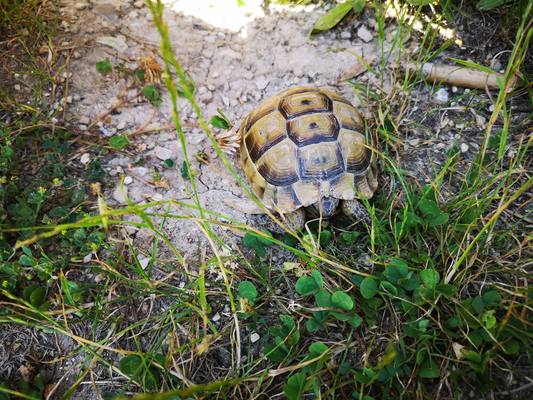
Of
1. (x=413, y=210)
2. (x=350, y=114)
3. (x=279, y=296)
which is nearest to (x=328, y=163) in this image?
(x=350, y=114)

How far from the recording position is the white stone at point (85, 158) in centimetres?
221

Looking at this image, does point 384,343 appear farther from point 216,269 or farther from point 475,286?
point 216,269

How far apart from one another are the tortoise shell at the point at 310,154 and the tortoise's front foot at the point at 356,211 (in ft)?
0.18

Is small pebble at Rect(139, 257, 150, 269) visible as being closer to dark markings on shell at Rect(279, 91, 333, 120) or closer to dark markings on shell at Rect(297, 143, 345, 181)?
dark markings on shell at Rect(297, 143, 345, 181)

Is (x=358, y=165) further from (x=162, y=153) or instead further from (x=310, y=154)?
(x=162, y=153)

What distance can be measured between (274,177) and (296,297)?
65cm

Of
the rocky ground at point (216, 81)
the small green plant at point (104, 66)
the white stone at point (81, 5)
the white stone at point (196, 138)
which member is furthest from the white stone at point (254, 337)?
the white stone at point (81, 5)

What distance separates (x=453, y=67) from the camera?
2.30 m

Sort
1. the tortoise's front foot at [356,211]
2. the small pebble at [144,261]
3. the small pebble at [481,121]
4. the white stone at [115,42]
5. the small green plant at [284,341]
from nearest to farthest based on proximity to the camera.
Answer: the small green plant at [284,341]
the small pebble at [144,261]
the tortoise's front foot at [356,211]
the small pebble at [481,121]
the white stone at [115,42]

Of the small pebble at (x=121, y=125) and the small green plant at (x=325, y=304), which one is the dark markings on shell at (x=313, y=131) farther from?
the small pebble at (x=121, y=125)

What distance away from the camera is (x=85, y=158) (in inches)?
87.4

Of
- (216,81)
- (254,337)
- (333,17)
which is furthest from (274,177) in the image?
(333,17)

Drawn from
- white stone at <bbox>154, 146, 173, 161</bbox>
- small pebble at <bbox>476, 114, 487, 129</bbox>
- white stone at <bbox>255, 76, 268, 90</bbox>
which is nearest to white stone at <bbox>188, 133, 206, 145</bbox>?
white stone at <bbox>154, 146, 173, 161</bbox>

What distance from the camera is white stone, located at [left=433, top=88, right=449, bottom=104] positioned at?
2.31 metres
